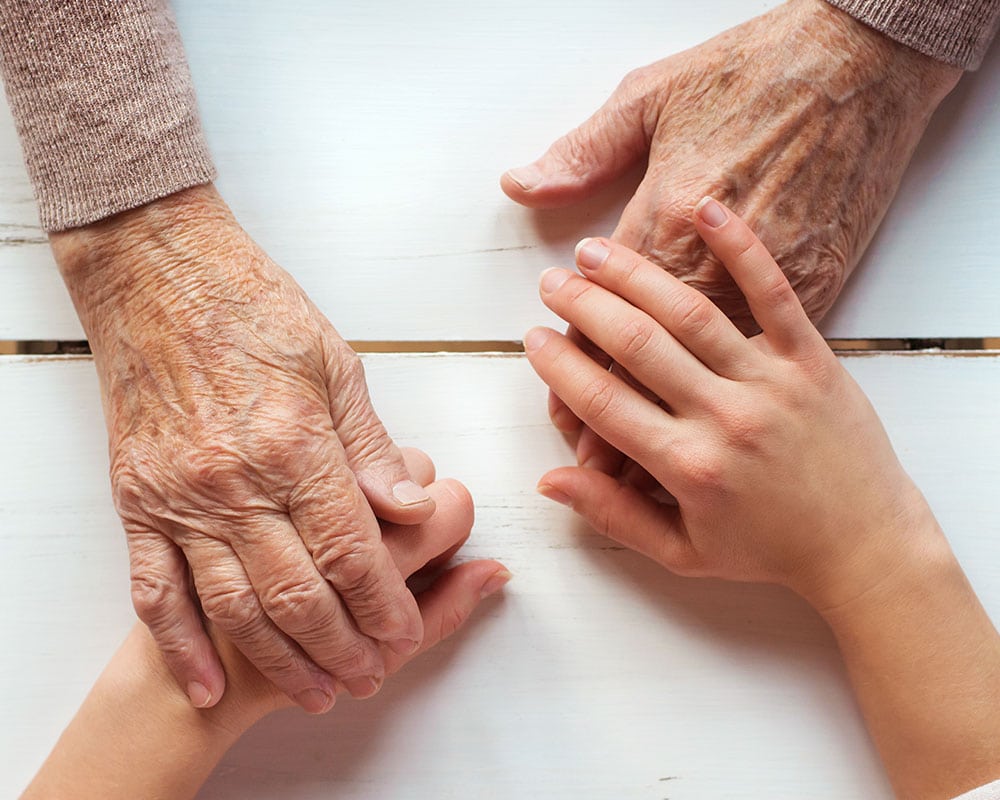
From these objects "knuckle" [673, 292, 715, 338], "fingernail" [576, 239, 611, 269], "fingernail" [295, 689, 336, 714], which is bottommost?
"fingernail" [295, 689, 336, 714]

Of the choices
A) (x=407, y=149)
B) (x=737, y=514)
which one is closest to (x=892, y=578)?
(x=737, y=514)

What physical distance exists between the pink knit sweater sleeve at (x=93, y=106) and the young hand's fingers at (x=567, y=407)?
38cm

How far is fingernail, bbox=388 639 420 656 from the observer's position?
0.75 metres

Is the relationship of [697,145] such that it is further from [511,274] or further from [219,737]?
[219,737]

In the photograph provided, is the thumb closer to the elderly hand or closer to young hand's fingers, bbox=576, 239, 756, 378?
young hand's fingers, bbox=576, 239, 756, 378

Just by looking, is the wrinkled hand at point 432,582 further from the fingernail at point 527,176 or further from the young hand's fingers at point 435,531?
the fingernail at point 527,176

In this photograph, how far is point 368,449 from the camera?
0.75 metres

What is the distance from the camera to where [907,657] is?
0.75 meters

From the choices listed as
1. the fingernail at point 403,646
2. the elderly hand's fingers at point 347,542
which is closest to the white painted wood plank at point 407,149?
the elderly hand's fingers at point 347,542

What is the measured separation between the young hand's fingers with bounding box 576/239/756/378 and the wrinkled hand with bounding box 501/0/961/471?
5 centimetres

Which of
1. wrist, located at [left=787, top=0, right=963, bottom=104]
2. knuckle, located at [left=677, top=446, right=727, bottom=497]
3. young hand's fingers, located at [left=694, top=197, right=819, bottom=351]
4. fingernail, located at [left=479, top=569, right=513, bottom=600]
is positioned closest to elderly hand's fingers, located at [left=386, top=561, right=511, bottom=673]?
fingernail, located at [left=479, top=569, right=513, bottom=600]

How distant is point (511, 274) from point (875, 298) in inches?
14.8

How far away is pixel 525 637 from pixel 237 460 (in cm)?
34

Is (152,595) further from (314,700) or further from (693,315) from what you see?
(693,315)
